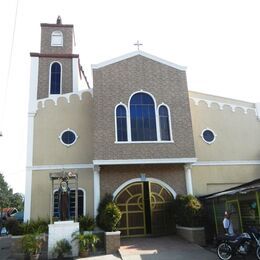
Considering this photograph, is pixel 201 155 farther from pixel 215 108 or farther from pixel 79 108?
pixel 79 108

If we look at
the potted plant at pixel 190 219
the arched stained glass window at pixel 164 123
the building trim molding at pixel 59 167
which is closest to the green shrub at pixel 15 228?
the building trim molding at pixel 59 167

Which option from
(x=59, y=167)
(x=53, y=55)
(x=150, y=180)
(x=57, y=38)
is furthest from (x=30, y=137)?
(x=57, y=38)

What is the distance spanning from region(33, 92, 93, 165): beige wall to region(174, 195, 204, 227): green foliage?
18.2ft

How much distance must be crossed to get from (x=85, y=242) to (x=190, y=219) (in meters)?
5.17

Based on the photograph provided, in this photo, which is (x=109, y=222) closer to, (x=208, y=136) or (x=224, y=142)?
(x=208, y=136)

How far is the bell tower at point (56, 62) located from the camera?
2098cm

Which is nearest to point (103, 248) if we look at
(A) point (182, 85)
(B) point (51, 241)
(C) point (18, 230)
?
(B) point (51, 241)

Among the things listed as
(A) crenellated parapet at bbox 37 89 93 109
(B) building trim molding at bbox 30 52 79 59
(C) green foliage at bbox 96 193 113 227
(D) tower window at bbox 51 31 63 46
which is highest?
(D) tower window at bbox 51 31 63 46

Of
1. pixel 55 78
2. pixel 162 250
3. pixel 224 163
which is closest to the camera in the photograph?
pixel 162 250

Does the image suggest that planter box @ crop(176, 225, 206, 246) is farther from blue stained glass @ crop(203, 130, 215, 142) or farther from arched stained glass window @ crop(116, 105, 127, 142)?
blue stained glass @ crop(203, 130, 215, 142)

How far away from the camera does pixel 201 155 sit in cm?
1878

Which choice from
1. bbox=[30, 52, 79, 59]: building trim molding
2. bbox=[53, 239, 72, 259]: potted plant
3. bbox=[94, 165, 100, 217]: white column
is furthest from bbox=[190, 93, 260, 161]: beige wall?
bbox=[53, 239, 72, 259]: potted plant

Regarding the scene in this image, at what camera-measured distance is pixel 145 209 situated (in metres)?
17.5

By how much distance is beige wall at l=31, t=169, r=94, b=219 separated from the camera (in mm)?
16750
